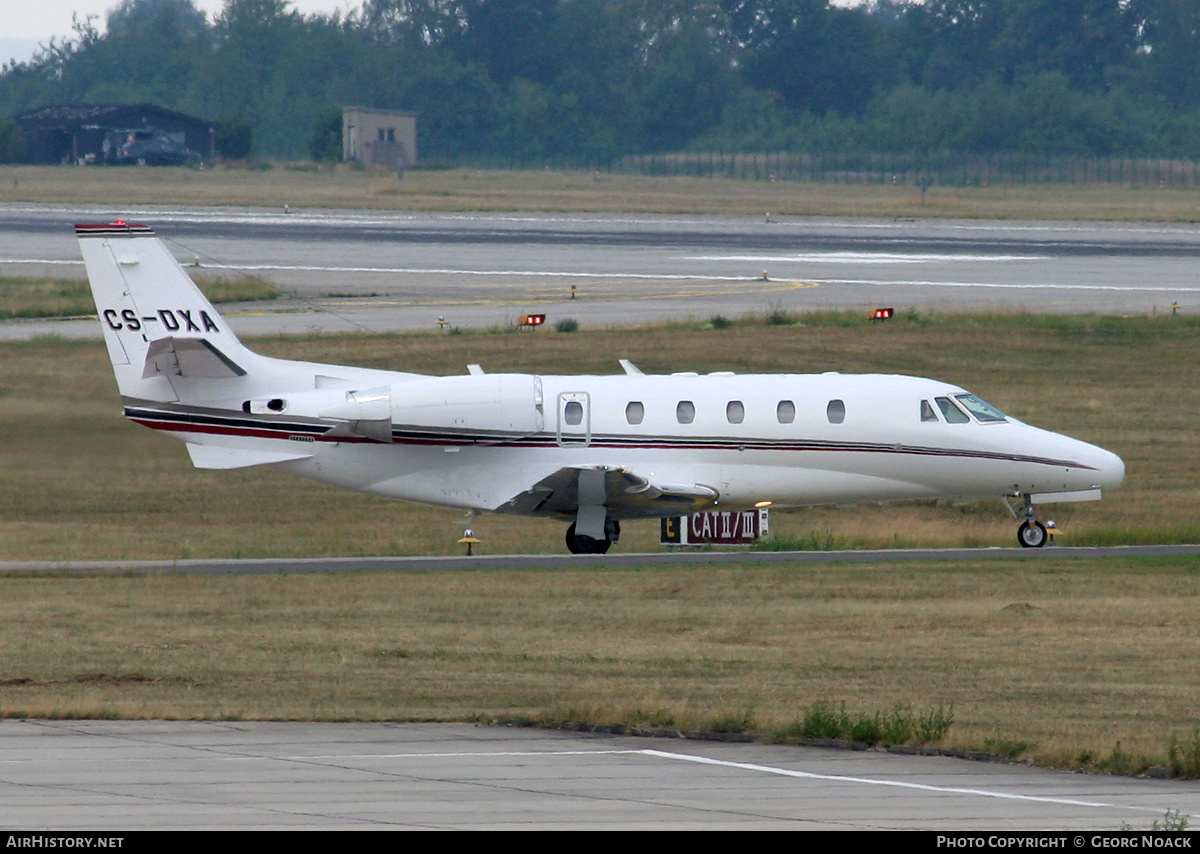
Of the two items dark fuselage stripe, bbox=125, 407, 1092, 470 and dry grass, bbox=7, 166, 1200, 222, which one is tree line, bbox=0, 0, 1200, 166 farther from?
dark fuselage stripe, bbox=125, 407, 1092, 470

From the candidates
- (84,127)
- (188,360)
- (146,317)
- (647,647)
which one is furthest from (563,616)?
(84,127)

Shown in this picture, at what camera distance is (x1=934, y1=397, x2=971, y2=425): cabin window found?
27250 millimetres

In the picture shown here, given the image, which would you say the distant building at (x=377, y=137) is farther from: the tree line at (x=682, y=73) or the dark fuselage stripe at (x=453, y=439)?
the dark fuselage stripe at (x=453, y=439)

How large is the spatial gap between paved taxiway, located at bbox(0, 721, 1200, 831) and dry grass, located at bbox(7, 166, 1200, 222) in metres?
72.9

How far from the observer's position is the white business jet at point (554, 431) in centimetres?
2631

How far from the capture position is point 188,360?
2611cm

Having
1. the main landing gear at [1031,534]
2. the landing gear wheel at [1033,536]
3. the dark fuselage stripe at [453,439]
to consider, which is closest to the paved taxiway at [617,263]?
the dark fuselage stripe at [453,439]

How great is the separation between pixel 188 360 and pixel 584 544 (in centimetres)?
668

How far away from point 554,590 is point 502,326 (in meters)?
25.3

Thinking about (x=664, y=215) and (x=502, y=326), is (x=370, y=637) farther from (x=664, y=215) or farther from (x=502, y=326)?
(x=664, y=215)

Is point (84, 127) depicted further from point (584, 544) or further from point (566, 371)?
point (584, 544)

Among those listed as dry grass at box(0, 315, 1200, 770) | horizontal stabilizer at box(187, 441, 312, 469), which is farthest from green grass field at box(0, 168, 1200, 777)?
horizontal stabilizer at box(187, 441, 312, 469)

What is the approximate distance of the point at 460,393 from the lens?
26.2m

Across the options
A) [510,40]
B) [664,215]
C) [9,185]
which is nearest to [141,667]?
[664,215]
